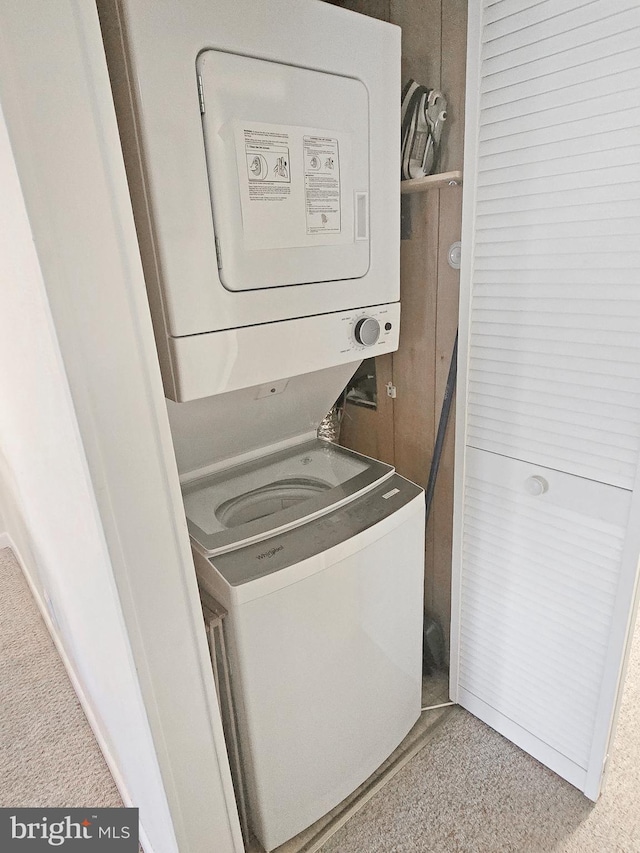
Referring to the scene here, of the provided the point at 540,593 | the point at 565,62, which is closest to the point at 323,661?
the point at 540,593

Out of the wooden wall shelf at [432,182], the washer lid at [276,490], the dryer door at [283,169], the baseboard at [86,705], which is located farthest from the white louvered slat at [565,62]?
the baseboard at [86,705]

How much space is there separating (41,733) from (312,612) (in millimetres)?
1186

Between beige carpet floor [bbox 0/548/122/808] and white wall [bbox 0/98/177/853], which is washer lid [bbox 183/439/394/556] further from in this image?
beige carpet floor [bbox 0/548/122/808]

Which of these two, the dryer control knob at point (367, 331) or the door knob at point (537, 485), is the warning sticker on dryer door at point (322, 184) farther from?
the door knob at point (537, 485)

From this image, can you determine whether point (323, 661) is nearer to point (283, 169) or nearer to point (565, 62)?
point (283, 169)

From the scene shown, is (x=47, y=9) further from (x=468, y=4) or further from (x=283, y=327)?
(x=468, y=4)

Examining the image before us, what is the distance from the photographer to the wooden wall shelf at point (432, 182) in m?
1.33

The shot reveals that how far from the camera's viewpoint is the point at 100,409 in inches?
31.1

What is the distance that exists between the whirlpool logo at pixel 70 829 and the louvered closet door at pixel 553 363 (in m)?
1.13

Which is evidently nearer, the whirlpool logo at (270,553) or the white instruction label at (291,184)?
the white instruction label at (291,184)

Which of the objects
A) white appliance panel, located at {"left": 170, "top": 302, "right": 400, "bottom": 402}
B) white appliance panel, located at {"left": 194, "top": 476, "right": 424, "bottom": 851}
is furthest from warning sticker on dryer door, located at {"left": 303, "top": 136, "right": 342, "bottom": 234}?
white appliance panel, located at {"left": 194, "top": 476, "right": 424, "bottom": 851}

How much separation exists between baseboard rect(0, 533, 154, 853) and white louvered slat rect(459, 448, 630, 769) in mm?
1082

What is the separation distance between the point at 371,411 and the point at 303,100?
40.7 inches

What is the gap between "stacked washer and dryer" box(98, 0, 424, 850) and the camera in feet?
3.10
